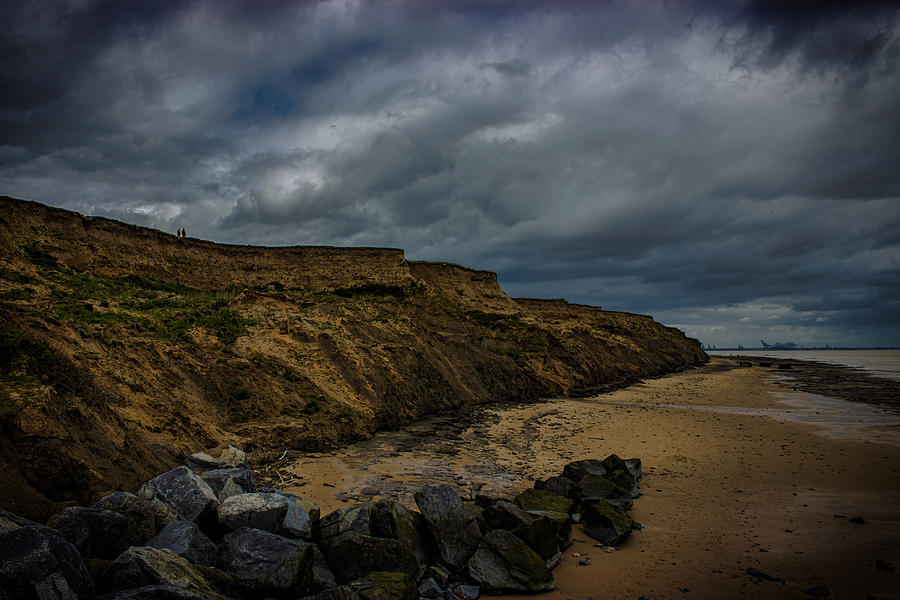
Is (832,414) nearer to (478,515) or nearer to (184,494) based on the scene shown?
(478,515)

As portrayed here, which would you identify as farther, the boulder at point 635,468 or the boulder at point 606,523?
the boulder at point 635,468

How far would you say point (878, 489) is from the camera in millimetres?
11461

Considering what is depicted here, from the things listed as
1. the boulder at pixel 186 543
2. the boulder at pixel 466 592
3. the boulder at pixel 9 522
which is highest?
the boulder at pixel 9 522

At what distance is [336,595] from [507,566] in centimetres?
298

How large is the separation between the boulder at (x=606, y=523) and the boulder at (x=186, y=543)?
6.78 meters

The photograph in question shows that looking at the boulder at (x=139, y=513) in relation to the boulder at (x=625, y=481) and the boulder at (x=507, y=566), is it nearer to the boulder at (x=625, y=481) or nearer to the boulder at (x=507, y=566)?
the boulder at (x=507, y=566)

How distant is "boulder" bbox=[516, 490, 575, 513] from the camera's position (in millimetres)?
9461

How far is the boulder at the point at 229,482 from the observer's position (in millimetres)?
8227

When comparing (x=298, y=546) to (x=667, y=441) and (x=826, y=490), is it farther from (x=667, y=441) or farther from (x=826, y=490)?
(x=667, y=441)

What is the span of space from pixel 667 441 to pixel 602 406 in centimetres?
985

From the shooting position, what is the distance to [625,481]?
11.1 meters

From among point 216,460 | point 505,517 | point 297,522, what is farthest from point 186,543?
point 505,517

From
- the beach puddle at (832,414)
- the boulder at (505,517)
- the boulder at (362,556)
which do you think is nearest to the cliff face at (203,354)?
the boulder at (362,556)

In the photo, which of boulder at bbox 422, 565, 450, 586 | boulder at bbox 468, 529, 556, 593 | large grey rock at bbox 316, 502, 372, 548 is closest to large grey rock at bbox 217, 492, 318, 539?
large grey rock at bbox 316, 502, 372, 548
